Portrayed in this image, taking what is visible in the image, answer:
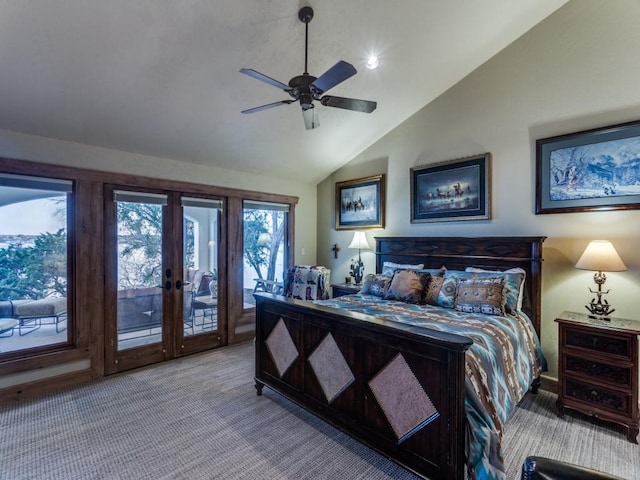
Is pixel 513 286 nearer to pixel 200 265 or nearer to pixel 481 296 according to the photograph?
pixel 481 296

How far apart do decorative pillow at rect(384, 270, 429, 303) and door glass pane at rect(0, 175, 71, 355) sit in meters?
3.65

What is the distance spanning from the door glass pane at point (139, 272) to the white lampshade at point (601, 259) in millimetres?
4608

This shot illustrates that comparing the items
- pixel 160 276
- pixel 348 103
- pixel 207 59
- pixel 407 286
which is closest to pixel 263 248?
pixel 160 276

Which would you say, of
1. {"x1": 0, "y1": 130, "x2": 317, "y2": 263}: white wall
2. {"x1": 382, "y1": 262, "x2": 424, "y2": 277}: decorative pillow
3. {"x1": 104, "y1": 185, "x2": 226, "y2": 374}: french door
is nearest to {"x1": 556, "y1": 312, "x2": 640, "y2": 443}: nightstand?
{"x1": 382, "y1": 262, "x2": 424, "y2": 277}: decorative pillow

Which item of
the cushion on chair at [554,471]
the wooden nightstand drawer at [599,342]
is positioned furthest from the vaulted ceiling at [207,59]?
the cushion on chair at [554,471]

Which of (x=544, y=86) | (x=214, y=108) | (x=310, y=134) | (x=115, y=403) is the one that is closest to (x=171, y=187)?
(x=214, y=108)

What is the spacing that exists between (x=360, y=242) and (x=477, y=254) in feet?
5.58

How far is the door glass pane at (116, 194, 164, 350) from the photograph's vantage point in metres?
3.83

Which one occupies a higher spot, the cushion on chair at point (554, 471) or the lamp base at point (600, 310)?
the lamp base at point (600, 310)

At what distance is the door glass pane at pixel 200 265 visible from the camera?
4.37 m

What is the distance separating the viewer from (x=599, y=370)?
2629 millimetres

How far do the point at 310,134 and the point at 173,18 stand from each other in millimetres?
2205

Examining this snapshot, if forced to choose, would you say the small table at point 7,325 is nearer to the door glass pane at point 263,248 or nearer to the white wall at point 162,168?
the white wall at point 162,168

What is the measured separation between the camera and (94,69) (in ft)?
8.96
